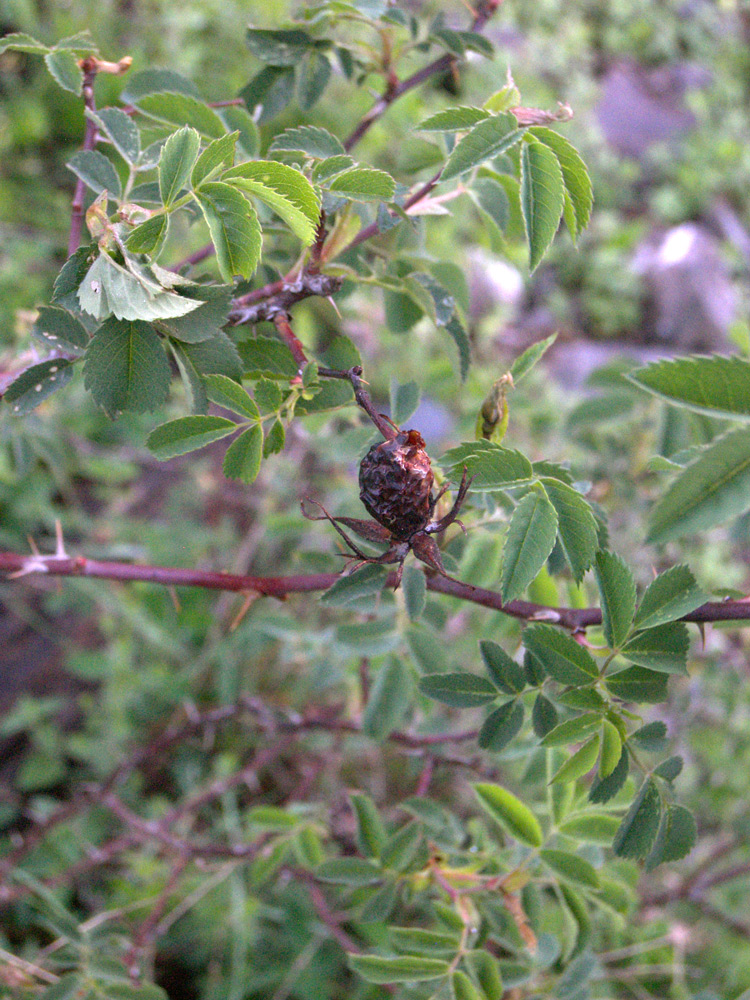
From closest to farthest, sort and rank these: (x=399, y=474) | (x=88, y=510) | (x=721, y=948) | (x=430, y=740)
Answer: (x=399, y=474), (x=430, y=740), (x=721, y=948), (x=88, y=510)

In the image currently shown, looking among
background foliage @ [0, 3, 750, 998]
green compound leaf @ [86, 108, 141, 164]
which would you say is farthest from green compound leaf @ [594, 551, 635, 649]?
green compound leaf @ [86, 108, 141, 164]

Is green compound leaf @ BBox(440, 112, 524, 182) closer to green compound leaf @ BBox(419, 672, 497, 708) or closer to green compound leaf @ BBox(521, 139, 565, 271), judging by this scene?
green compound leaf @ BBox(521, 139, 565, 271)

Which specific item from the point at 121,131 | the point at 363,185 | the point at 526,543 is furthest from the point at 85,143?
the point at 526,543

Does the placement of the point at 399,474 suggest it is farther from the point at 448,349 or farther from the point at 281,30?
the point at 281,30

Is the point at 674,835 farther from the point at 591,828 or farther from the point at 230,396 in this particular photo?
the point at 230,396

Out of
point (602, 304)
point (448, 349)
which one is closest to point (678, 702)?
point (448, 349)

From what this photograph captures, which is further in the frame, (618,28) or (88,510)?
(618,28)
